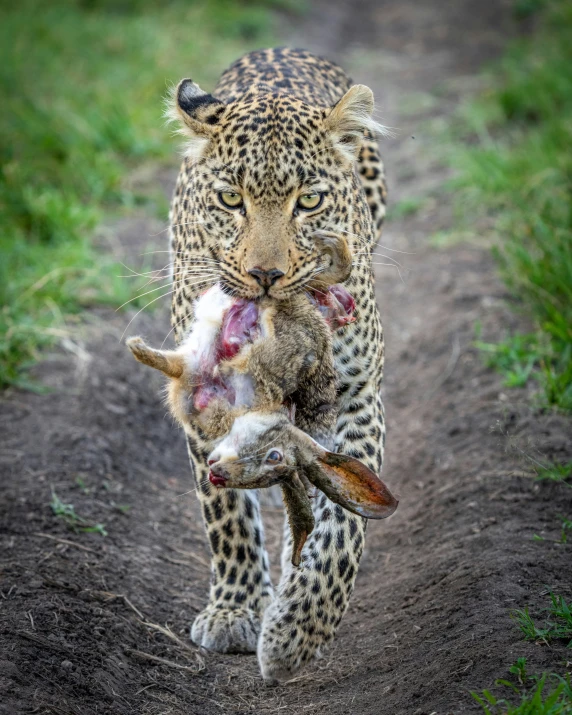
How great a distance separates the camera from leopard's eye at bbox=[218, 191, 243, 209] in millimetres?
4555

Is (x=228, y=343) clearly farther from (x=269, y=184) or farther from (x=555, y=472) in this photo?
(x=555, y=472)

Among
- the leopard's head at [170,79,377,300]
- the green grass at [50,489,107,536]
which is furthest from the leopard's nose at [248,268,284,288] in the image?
the green grass at [50,489,107,536]

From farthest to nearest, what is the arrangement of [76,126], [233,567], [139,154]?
[139,154] → [76,126] → [233,567]

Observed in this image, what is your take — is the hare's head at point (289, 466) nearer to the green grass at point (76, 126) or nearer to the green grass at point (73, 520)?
the green grass at point (73, 520)

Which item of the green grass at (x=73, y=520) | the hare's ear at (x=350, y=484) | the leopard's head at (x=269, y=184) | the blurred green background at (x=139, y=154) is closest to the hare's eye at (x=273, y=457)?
the hare's ear at (x=350, y=484)

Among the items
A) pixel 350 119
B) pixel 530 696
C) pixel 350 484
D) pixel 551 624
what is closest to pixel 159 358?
pixel 350 484

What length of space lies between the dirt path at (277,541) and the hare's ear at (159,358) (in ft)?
4.33

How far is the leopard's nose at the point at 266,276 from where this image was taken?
409 centimetres

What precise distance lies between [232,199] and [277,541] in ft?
7.83

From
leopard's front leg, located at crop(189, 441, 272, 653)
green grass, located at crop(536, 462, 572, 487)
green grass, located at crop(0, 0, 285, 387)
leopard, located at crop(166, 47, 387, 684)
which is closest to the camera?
leopard, located at crop(166, 47, 387, 684)

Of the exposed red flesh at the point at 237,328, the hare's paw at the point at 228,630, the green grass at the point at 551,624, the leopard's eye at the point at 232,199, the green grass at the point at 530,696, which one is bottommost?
the hare's paw at the point at 228,630

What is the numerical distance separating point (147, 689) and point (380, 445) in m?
1.57

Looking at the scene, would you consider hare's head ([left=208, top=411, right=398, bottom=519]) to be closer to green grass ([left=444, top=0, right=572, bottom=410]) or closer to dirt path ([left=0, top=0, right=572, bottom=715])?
dirt path ([left=0, top=0, right=572, bottom=715])

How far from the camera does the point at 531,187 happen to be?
29.3ft
